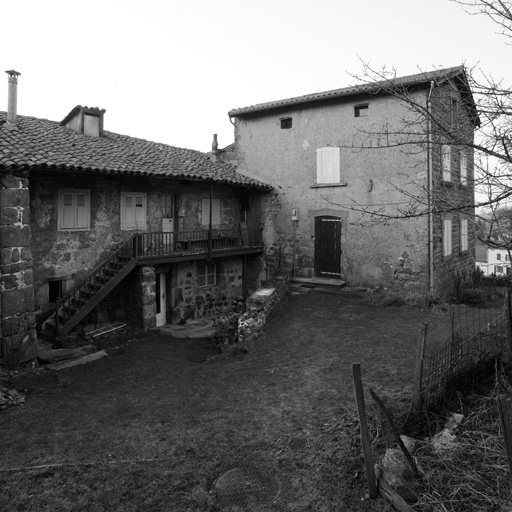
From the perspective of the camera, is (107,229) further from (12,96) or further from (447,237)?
(447,237)

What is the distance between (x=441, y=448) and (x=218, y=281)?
11.2m

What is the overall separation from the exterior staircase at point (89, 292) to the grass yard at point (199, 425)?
56.9 inches

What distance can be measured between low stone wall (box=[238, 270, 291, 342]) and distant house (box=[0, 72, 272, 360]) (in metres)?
2.47

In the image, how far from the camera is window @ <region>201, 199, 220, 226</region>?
14.2 meters

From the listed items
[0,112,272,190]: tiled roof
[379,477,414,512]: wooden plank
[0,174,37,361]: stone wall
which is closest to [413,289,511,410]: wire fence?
[379,477,414,512]: wooden plank

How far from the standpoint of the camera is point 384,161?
41.8ft

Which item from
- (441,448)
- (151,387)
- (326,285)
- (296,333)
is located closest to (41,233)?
(151,387)

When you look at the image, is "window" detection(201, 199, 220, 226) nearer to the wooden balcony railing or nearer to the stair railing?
Result: the wooden balcony railing

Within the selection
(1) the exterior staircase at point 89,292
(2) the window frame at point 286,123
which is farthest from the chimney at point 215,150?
(1) the exterior staircase at point 89,292

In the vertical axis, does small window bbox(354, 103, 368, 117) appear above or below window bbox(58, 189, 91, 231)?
above

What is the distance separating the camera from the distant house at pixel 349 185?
12266mm

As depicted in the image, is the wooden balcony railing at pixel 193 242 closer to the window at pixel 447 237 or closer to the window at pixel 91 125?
the window at pixel 91 125

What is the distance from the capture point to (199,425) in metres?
5.47

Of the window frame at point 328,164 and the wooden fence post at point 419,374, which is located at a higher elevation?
the window frame at point 328,164
